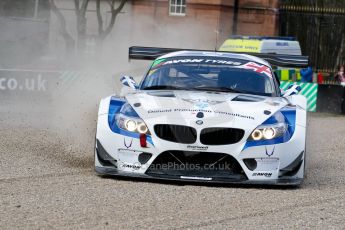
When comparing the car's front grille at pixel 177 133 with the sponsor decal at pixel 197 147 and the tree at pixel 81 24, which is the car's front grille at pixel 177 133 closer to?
the sponsor decal at pixel 197 147

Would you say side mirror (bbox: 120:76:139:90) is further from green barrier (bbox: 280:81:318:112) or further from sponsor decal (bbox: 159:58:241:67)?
green barrier (bbox: 280:81:318:112)

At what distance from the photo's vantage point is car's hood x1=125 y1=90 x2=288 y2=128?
886 centimetres

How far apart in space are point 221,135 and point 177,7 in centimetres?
4266

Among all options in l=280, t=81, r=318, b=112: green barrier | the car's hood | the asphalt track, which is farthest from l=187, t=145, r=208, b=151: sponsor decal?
l=280, t=81, r=318, b=112: green barrier

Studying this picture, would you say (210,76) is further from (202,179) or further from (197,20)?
(197,20)

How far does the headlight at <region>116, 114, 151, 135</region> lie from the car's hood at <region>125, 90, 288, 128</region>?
2.7 inches

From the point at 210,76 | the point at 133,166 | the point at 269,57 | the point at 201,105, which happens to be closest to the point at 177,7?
the point at 269,57

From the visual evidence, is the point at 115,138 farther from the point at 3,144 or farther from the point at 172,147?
the point at 3,144

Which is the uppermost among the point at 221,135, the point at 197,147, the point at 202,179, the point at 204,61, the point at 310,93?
the point at 204,61

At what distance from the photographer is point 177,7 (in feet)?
167

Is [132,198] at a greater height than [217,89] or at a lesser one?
lesser

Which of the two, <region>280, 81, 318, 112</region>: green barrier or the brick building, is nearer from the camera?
<region>280, 81, 318, 112</region>: green barrier

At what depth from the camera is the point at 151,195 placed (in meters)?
8.16

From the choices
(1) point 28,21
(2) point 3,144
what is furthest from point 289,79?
(2) point 3,144
